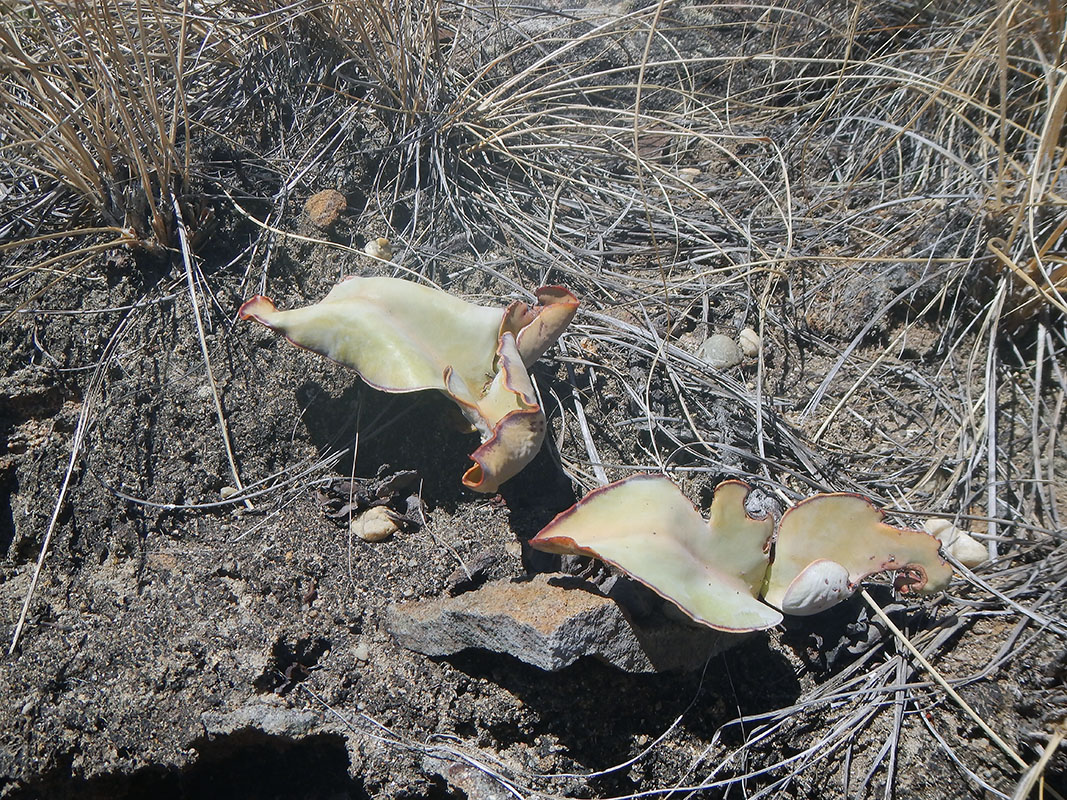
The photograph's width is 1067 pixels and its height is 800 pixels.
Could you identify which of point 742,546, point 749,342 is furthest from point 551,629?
point 749,342

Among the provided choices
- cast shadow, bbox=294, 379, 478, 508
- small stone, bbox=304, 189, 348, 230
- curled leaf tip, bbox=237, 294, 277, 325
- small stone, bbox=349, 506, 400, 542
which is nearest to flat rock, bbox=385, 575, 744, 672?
small stone, bbox=349, 506, 400, 542

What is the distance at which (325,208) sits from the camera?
1.59 metres

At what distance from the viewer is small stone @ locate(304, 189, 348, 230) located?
158cm

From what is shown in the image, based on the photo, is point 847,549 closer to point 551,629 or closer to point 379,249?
point 551,629

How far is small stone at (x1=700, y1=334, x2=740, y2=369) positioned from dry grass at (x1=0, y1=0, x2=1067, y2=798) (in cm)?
4

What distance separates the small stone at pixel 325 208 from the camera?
1.58m

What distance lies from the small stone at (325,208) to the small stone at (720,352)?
0.86 meters

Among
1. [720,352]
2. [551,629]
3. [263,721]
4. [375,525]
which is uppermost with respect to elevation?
[720,352]

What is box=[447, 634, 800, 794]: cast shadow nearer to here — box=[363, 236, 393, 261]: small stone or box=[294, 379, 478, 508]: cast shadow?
box=[294, 379, 478, 508]: cast shadow

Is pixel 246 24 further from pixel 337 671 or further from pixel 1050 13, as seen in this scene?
pixel 1050 13

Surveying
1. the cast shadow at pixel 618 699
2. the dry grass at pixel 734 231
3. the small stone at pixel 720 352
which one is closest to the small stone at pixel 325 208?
the dry grass at pixel 734 231

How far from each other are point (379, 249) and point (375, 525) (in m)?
0.61

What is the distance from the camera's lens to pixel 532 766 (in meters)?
1.11

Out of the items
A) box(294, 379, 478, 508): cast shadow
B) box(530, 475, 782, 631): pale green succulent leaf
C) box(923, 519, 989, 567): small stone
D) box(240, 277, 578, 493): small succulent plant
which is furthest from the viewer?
box(294, 379, 478, 508): cast shadow
